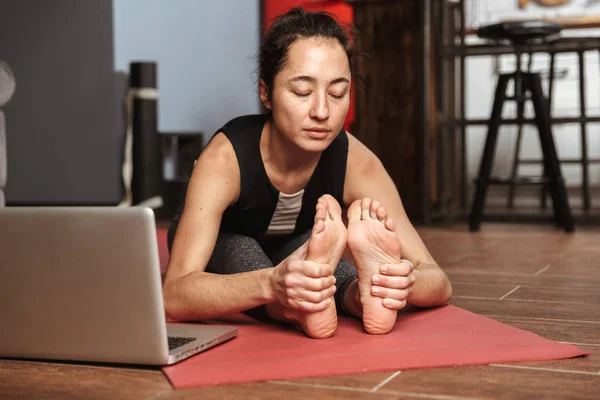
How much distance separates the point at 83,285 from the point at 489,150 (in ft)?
8.73

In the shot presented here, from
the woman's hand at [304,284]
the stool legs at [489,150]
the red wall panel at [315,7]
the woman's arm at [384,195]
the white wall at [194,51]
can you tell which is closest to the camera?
the woman's hand at [304,284]

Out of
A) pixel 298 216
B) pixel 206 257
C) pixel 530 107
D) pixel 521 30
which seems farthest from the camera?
pixel 530 107

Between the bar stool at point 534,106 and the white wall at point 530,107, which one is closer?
the bar stool at point 534,106

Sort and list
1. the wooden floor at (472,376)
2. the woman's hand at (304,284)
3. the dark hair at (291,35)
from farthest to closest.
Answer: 1. the dark hair at (291,35)
2. the woman's hand at (304,284)
3. the wooden floor at (472,376)

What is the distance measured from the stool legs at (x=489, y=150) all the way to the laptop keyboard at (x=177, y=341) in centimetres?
243

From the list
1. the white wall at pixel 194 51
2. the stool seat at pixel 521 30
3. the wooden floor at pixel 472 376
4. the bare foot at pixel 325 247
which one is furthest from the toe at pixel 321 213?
the white wall at pixel 194 51

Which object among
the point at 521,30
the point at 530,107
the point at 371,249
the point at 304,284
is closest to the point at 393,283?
the point at 371,249

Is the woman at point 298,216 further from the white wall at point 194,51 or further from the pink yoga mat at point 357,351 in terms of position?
the white wall at point 194,51

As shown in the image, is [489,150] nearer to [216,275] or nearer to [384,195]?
[384,195]

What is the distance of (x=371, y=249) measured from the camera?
4.43 ft

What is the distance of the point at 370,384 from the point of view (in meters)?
1.11

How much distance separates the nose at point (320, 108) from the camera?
1.43 m

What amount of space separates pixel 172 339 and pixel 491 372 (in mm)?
487

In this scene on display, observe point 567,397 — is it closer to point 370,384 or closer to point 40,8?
point 370,384
